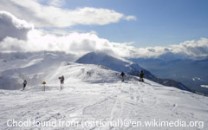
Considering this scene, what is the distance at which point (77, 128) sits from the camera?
1484cm

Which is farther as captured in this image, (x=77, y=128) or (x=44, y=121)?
(x=44, y=121)

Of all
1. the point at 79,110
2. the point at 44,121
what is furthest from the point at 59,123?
the point at 79,110

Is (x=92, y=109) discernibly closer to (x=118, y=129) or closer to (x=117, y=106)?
(x=117, y=106)

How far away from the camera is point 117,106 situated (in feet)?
74.2

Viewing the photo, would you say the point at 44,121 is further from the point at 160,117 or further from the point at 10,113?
the point at 160,117

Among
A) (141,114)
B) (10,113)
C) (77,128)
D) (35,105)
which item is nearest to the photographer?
(77,128)

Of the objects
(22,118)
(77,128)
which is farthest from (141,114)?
(22,118)

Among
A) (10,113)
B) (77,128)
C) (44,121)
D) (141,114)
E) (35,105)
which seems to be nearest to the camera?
(77,128)

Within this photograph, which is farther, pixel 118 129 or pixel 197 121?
pixel 197 121

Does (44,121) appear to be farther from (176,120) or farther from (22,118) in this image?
(176,120)

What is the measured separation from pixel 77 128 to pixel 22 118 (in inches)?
161

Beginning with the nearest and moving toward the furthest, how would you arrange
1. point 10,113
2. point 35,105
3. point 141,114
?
point 10,113 < point 141,114 < point 35,105

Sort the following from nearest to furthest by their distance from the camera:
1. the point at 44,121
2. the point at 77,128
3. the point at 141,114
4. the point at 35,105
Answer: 1. the point at 77,128
2. the point at 44,121
3. the point at 141,114
4. the point at 35,105

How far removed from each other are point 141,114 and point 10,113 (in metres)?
9.25
